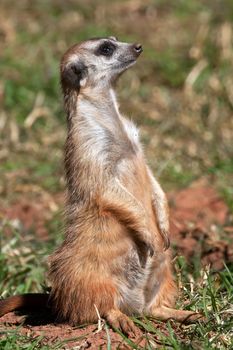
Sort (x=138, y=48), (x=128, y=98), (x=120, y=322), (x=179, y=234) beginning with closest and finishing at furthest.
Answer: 1. (x=120, y=322)
2. (x=138, y=48)
3. (x=179, y=234)
4. (x=128, y=98)

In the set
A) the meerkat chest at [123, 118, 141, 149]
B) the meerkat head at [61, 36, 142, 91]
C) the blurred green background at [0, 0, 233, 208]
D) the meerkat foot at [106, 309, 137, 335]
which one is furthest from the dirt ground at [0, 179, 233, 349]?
the meerkat head at [61, 36, 142, 91]

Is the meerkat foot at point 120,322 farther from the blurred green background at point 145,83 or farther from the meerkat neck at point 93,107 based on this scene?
the blurred green background at point 145,83

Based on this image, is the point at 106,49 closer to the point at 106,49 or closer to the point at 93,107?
the point at 106,49

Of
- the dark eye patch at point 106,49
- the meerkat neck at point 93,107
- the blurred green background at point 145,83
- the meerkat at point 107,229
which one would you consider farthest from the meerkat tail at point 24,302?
the blurred green background at point 145,83

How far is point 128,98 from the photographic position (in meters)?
8.52

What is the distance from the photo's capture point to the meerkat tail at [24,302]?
4.32 metres

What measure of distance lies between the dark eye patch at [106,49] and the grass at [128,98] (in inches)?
46.2

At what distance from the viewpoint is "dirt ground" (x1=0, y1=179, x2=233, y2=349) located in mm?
3971

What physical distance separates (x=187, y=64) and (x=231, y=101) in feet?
2.64

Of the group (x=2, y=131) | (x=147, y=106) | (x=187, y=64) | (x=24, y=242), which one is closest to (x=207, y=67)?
(x=187, y=64)

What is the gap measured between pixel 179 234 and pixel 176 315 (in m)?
1.51

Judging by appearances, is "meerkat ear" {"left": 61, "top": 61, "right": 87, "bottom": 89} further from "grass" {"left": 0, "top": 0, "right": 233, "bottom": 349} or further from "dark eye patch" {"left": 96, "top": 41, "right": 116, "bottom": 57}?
"grass" {"left": 0, "top": 0, "right": 233, "bottom": 349}

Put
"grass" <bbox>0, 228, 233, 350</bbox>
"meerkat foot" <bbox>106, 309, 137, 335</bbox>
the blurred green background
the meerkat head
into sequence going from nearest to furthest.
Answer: "grass" <bbox>0, 228, 233, 350</bbox>
"meerkat foot" <bbox>106, 309, 137, 335</bbox>
the meerkat head
the blurred green background

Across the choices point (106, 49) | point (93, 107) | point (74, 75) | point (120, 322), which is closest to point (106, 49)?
point (106, 49)
